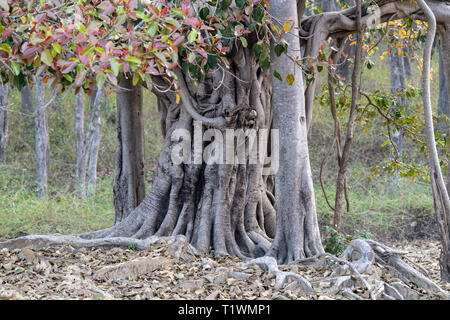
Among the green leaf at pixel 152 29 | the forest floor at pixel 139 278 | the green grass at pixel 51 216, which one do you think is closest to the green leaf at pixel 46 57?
the green leaf at pixel 152 29

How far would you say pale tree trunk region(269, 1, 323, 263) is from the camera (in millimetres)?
5230

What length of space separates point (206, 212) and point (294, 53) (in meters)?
→ 1.90

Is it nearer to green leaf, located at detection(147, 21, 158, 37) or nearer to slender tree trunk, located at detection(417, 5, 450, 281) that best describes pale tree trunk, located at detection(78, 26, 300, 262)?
slender tree trunk, located at detection(417, 5, 450, 281)

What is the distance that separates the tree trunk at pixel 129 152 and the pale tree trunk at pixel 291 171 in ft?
7.62

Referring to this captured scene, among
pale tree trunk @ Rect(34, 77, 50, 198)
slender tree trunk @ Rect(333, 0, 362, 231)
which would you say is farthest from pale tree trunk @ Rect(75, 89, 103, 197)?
slender tree trunk @ Rect(333, 0, 362, 231)

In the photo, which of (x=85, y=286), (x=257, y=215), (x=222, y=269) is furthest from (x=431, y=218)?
(x=85, y=286)

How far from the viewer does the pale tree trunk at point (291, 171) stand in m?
5.23

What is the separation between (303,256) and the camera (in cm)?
509

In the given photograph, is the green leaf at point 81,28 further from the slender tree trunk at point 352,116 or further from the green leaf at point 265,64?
the slender tree trunk at point 352,116

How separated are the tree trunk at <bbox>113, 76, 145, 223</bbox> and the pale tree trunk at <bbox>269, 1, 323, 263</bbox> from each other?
2322mm

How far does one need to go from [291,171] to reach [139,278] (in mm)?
1777

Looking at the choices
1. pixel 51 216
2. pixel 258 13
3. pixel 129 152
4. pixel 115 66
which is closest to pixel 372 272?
pixel 258 13

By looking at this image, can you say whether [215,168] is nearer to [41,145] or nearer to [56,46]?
[56,46]

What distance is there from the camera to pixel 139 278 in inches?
177
